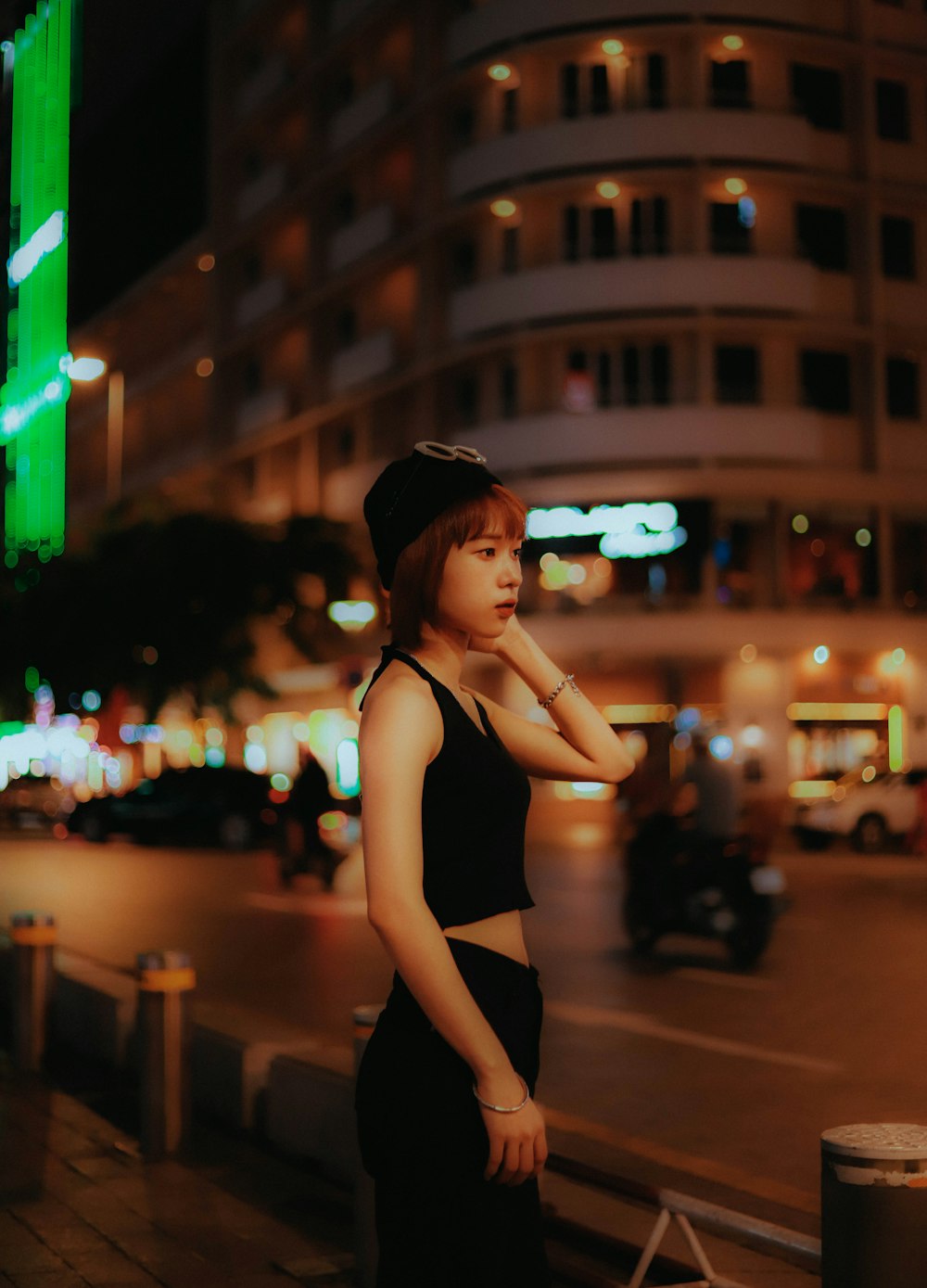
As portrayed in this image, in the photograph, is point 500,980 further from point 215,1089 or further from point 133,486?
point 133,486

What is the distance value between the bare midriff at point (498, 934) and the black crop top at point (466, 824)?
13 mm

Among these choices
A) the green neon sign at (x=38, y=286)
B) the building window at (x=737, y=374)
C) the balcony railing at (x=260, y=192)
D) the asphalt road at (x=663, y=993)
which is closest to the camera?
the asphalt road at (x=663, y=993)

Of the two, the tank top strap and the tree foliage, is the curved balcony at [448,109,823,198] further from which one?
the tank top strap

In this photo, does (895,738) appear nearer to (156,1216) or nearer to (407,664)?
(156,1216)

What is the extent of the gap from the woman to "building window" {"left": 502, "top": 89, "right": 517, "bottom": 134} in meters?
38.2

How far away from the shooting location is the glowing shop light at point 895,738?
38.2 metres

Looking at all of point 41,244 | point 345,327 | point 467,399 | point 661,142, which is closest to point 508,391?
point 467,399

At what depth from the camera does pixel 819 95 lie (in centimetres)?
3797

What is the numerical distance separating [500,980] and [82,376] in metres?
34.6

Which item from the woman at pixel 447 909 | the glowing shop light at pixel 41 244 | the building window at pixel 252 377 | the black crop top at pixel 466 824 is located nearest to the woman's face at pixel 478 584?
the woman at pixel 447 909

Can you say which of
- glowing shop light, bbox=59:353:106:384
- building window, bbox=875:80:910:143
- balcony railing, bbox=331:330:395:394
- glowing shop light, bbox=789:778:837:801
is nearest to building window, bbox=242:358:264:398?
balcony railing, bbox=331:330:395:394

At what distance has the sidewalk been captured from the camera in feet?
15.5

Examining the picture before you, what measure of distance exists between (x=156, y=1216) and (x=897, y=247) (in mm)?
36852

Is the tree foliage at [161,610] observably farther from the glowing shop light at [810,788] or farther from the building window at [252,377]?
the building window at [252,377]
